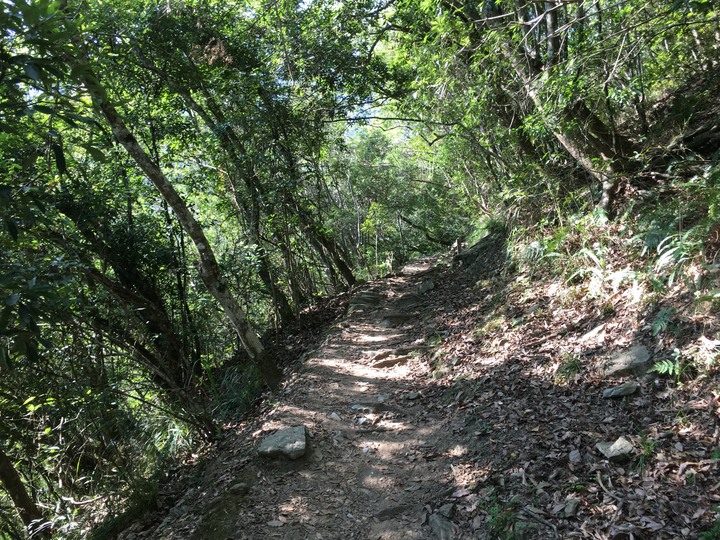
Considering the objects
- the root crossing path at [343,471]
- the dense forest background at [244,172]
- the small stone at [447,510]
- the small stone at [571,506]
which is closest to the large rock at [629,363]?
the dense forest background at [244,172]

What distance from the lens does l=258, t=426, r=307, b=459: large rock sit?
16.5ft

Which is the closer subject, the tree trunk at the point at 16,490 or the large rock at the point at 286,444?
the large rock at the point at 286,444

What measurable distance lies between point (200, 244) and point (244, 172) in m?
3.14

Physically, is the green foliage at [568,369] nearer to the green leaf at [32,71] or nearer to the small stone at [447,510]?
the small stone at [447,510]

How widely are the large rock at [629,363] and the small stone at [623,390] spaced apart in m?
0.14

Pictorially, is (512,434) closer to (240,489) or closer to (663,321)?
(663,321)

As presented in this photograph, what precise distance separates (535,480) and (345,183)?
16.9m

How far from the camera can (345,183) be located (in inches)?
772

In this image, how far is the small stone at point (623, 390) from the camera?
412 centimetres

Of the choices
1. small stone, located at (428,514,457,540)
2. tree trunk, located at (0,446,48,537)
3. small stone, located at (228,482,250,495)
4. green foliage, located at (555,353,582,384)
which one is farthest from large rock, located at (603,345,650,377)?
tree trunk, located at (0,446,48,537)

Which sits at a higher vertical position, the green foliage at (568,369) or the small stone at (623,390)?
the green foliage at (568,369)

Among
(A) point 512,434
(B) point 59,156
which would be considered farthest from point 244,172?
(B) point 59,156

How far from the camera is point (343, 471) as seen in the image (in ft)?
16.3

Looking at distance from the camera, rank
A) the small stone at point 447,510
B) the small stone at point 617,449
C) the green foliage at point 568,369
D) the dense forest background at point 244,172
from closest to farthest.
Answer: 1. the small stone at point 617,449
2. the small stone at point 447,510
3. the green foliage at point 568,369
4. the dense forest background at point 244,172
